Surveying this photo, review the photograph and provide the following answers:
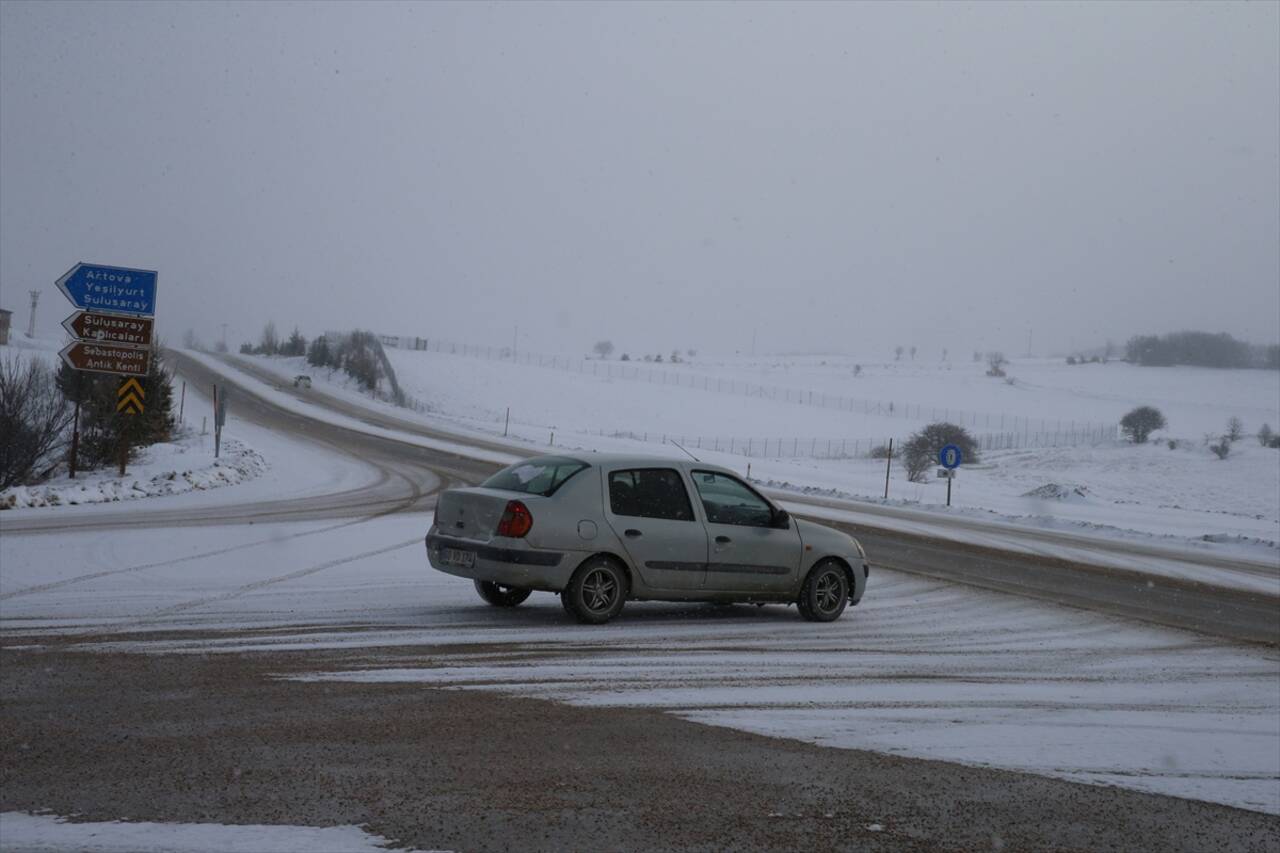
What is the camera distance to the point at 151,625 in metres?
9.90

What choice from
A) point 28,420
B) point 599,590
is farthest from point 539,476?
point 28,420

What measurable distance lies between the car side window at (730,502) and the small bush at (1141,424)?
69725 mm

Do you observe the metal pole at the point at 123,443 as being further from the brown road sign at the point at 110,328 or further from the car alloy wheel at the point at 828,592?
the car alloy wheel at the point at 828,592

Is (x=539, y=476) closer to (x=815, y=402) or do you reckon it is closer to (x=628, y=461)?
(x=628, y=461)

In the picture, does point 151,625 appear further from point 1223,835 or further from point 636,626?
point 1223,835

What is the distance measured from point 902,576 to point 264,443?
32647 millimetres

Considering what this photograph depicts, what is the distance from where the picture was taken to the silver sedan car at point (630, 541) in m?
10.4

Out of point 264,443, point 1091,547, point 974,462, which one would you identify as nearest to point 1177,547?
point 1091,547

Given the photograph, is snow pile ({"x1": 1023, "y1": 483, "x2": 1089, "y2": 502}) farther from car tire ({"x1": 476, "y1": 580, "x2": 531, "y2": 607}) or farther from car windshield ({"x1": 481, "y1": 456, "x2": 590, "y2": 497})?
car windshield ({"x1": 481, "y1": 456, "x2": 590, "y2": 497})

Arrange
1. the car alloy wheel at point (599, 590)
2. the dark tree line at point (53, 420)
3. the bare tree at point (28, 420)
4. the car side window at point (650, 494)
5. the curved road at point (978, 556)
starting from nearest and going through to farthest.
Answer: the car alloy wheel at point (599, 590) → the car side window at point (650, 494) → the curved road at point (978, 556) → the bare tree at point (28, 420) → the dark tree line at point (53, 420)

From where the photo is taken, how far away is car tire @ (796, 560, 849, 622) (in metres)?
11.9

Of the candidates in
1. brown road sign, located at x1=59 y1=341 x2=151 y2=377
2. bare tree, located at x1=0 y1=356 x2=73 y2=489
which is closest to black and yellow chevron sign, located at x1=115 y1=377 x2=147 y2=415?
brown road sign, located at x1=59 y1=341 x2=151 y2=377

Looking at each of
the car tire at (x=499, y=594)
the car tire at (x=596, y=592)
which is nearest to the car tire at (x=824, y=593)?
the car tire at (x=596, y=592)

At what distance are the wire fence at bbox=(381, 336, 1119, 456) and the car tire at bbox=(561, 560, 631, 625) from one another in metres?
61.3
